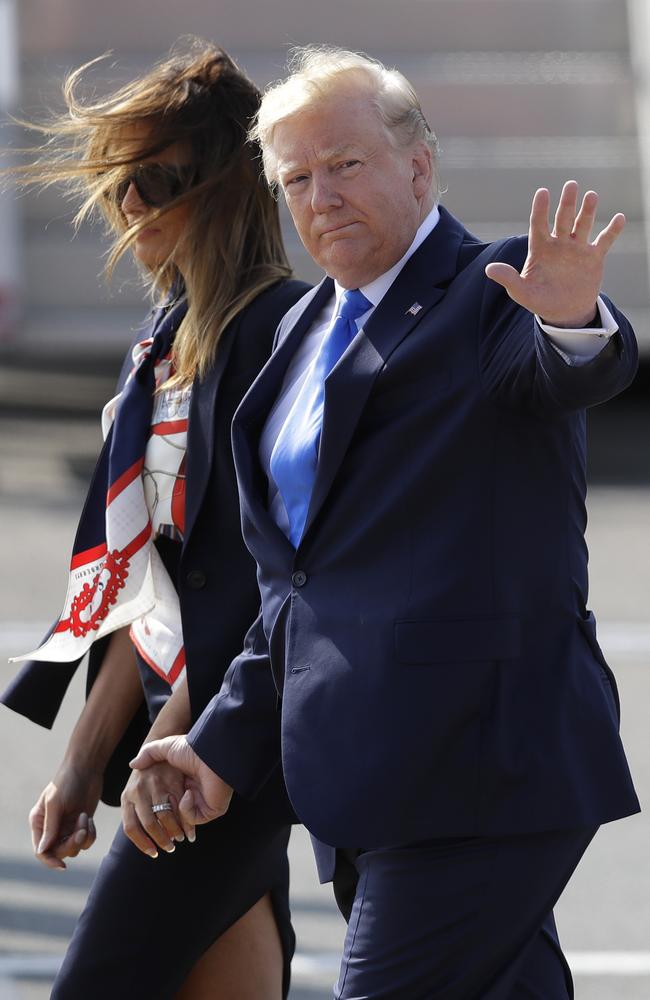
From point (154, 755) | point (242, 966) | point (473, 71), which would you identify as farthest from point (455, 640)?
point (473, 71)

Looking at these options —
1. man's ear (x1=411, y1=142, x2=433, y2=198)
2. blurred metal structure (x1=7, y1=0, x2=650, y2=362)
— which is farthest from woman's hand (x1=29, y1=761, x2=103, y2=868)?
blurred metal structure (x1=7, y1=0, x2=650, y2=362)

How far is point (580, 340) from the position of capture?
77.7 inches

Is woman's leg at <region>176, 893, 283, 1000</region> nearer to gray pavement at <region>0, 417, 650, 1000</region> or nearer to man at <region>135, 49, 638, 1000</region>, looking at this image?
man at <region>135, 49, 638, 1000</region>

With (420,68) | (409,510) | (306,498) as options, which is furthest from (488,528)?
(420,68)

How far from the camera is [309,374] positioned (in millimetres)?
2400

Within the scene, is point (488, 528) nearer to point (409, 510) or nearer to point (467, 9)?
point (409, 510)

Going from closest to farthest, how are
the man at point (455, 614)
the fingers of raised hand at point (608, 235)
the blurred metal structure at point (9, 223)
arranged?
1. the fingers of raised hand at point (608, 235)
2. the man at point (455, 614)
3. the blurred metal structure at point (9, 223)

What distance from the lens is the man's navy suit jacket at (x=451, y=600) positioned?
6.82ft

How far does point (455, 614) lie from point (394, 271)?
54 centimetres

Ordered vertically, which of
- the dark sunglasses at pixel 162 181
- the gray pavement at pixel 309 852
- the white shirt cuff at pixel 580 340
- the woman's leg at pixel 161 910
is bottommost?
the gray pavement at pixel 309 852

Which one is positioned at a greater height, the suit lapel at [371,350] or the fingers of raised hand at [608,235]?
the fingers of raised hand at [608,235]

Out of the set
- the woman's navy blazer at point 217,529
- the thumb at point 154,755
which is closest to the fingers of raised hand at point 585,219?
the woman's navy blazer at point 217,529

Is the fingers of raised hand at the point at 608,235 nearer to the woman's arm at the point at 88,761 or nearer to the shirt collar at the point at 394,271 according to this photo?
the shirt collar at the point at 394,271

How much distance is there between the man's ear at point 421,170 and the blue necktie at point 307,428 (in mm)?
174
